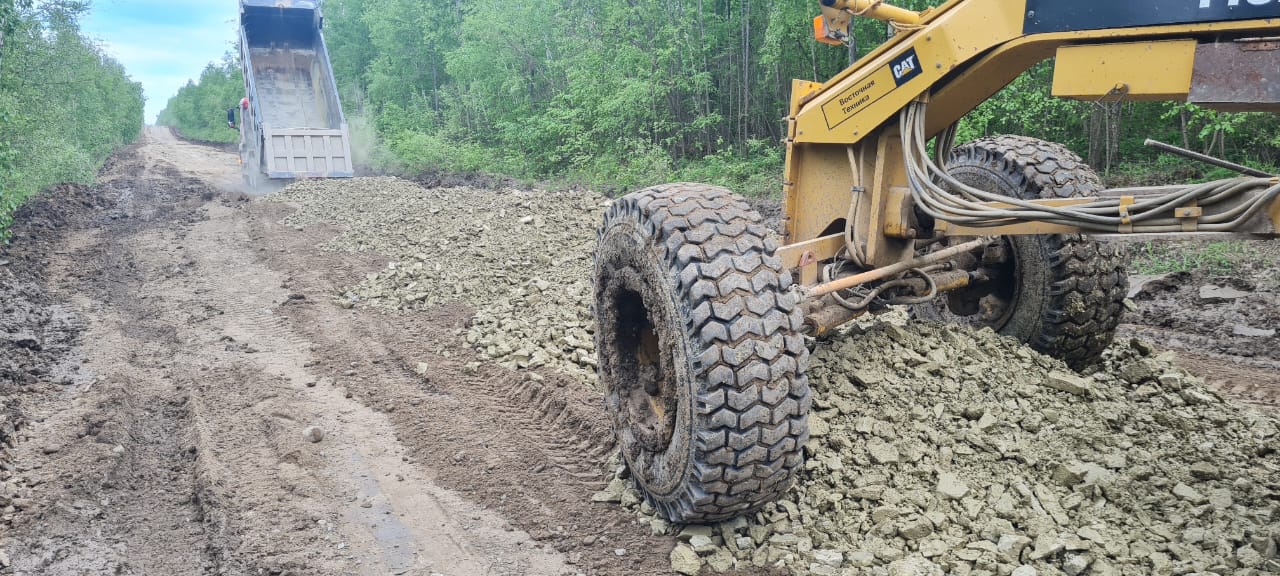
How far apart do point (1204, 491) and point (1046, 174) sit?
1.97 metres

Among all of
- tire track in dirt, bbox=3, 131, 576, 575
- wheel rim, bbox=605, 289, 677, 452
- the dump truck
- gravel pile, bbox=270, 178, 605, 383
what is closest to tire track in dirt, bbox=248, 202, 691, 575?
tire track in dirt, bbox=3, 131, 576, 575

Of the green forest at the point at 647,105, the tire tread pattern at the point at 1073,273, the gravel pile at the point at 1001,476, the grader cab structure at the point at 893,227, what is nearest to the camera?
the grader cab structure at the point at 893,227

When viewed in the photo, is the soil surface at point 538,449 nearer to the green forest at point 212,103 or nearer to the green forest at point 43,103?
the green forest at point 43,103

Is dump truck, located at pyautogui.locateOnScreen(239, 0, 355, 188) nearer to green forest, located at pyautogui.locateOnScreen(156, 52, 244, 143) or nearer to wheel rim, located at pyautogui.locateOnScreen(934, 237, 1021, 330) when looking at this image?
wheel rim, located at pyautogui.locateOnScreen(934, 237, 1021, 330)

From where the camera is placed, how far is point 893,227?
4.20 metres

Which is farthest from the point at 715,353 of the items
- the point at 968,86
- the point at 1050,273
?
the point at 1050,273

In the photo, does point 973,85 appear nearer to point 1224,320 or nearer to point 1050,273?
point 1050,273

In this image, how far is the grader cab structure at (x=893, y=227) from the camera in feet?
9.44

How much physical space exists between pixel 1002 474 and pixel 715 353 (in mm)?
1494

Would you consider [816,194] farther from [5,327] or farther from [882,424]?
[5,327]

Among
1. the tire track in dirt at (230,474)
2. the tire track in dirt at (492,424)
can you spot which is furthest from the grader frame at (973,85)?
the tire track in dirt at (230,474)

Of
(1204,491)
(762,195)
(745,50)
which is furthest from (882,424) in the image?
(745,50)

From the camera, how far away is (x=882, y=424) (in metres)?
3.96

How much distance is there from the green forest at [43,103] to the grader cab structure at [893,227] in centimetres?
1090
